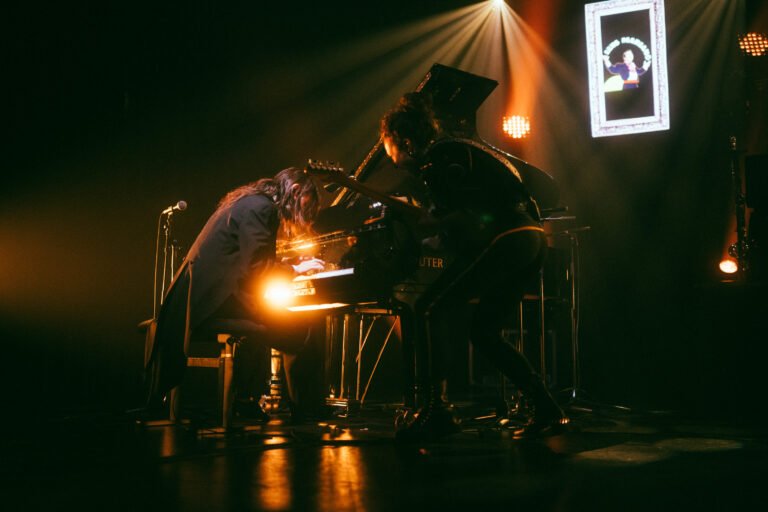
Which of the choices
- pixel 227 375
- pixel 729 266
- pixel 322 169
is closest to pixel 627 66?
pixel 729 266

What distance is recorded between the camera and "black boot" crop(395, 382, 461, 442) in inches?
117

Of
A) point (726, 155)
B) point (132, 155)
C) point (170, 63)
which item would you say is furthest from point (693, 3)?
Answer: point (132, 155)

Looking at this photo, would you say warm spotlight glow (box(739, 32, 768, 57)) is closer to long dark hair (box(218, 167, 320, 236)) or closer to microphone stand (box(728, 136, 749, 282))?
microphone stand (box(728, 136, 749, 282))

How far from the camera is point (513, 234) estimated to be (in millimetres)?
2949

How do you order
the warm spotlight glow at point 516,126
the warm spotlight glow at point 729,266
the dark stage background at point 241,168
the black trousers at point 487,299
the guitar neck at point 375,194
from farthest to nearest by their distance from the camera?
the warm spotlight glow at point 516,126 → the warm spotlight glow at point 729,266 → the dark stage background at point 241,168 → the guitar neck at point 375,194 → the black trousers at point 487,299

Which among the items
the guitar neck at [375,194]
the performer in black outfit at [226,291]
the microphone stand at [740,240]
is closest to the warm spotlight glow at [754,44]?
the microphone stand at [740,240]

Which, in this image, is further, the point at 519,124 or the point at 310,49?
the point at 519,124

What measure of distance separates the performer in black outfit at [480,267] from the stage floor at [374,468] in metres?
0.18

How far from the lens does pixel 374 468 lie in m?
2.38

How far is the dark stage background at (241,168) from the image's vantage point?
496 cm

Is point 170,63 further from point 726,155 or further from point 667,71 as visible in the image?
point 726,155

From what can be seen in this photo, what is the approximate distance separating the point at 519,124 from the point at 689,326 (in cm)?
356

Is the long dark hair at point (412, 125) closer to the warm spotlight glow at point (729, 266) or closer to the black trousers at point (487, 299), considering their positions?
the black trousers at point (487, 299)

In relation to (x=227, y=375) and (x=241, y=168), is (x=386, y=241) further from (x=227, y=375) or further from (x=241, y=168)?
(x=241, y=168)
